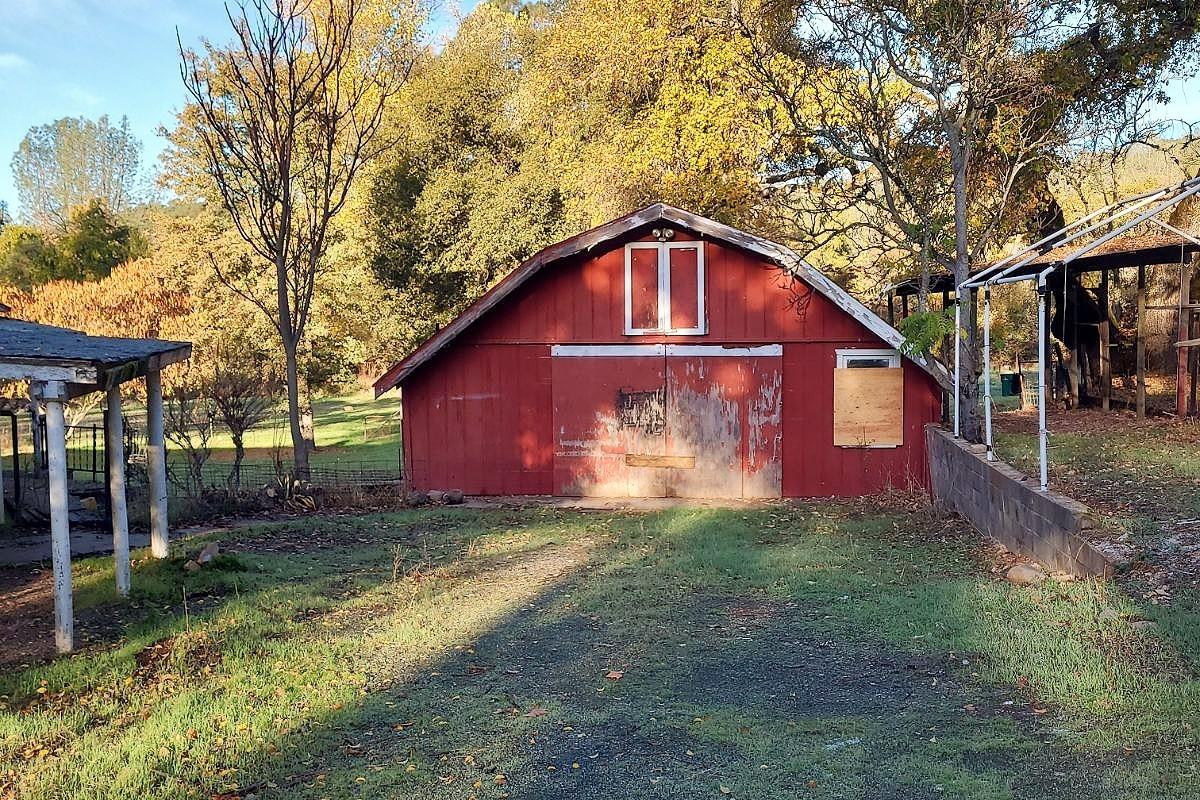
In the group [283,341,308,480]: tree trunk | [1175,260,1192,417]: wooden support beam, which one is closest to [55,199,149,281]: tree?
[283,341,308,480]: tree trunk

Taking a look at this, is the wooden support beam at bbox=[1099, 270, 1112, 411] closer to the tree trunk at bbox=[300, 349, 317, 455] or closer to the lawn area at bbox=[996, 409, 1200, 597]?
the lawn area at bbox=[996, 409, 1200, 597]

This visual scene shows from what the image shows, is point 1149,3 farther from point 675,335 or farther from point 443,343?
point 443,343

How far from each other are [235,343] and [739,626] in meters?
24.0

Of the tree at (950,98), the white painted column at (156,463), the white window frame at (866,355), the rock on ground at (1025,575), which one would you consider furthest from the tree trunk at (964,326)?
the white painted column at (156,463)

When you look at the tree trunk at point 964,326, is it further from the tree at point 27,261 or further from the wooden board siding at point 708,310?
the tree at point 27,261

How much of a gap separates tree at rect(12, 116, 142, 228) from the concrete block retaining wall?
254ft

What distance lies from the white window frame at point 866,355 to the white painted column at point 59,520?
487 inches

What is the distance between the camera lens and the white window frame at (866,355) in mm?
16750

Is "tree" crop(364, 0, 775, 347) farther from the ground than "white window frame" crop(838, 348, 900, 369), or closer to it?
farther from the ground

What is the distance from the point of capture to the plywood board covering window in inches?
659

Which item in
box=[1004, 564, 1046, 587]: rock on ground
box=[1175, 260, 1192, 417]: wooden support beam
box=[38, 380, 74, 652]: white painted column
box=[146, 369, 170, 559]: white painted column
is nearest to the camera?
box=[38, 380, 74, 652]: white painted column

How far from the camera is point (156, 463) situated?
35.6 ft

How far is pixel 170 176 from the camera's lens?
30.6m

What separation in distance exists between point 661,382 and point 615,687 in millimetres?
10835
